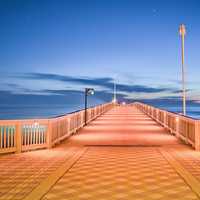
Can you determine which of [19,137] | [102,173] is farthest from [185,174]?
[19,137]

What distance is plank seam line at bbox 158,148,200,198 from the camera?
724cm

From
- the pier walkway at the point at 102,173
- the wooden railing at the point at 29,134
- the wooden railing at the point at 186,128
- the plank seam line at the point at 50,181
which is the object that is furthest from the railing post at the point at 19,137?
the wooden railing at the point at 186,128

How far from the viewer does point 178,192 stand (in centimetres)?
689

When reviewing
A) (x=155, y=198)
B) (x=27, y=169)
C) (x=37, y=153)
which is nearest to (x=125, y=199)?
(x=155, y=198)

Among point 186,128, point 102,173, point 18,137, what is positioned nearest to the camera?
point 102,173

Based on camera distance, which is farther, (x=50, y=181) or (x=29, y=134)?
(x=29, y=134)

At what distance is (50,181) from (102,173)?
57.3 inches

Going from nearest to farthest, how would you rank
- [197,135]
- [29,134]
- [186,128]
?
[29,134], [197,135], [186,128]

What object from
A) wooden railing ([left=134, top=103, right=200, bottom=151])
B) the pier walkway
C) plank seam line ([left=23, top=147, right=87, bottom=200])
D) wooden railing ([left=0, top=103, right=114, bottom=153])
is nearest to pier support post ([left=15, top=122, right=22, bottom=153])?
wooden railing ([left=0, top=103, right=114, bottom=153])

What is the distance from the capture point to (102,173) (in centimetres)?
866

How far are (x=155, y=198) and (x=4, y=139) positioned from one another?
675 centimetres

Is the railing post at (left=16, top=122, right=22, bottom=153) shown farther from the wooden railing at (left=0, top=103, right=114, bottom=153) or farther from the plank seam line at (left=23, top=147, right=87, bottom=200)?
the plank seam line at (left=23, top=147, right=87, bottom=200)

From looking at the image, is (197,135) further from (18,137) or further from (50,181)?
(50,181)

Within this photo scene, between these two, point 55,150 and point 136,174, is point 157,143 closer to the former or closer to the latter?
point 55,150
